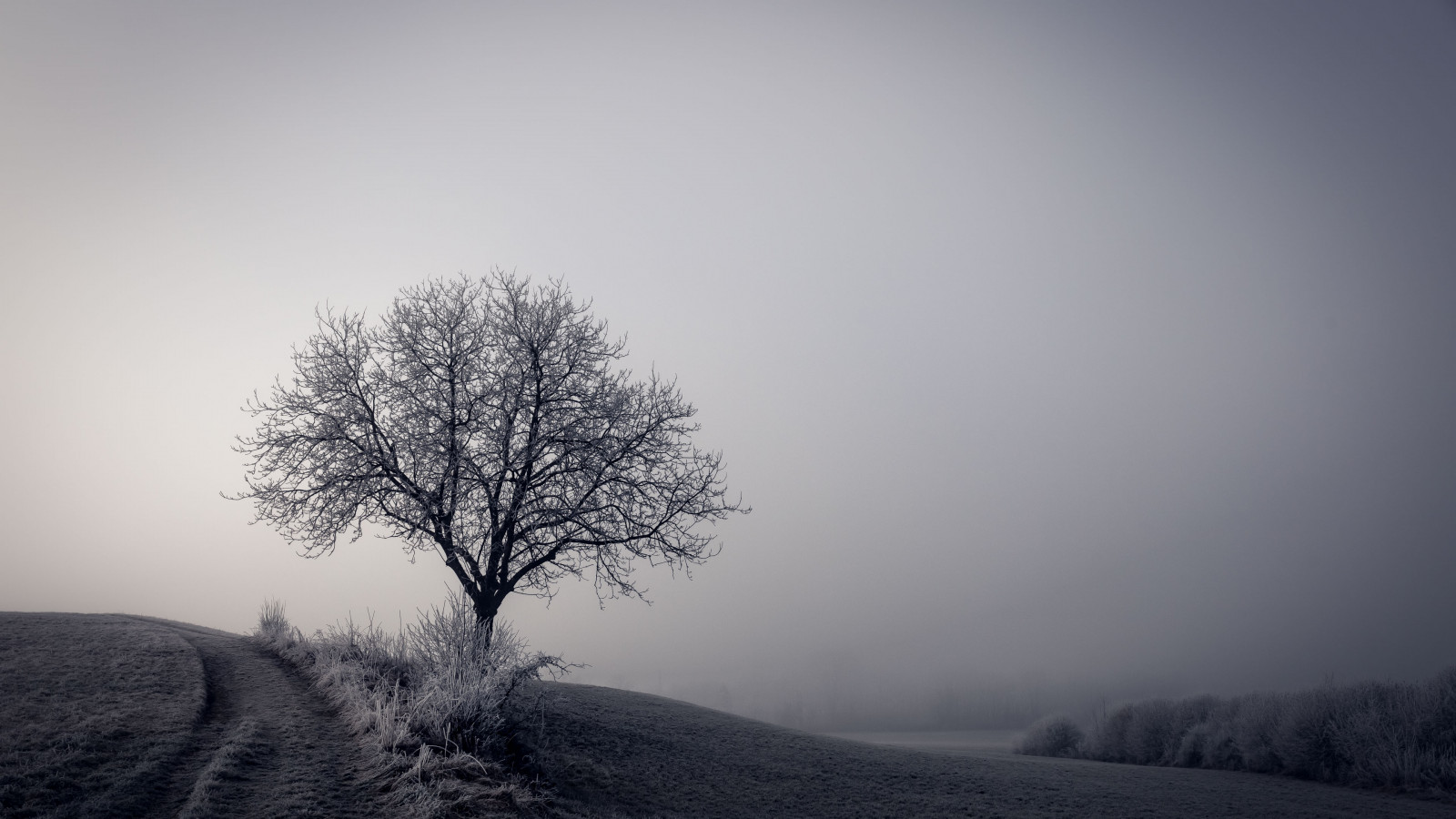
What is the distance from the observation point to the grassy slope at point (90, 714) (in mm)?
6832

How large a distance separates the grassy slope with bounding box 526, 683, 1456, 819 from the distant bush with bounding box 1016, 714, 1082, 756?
1005 cm

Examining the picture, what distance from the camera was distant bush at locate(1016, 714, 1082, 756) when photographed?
26.0 meters

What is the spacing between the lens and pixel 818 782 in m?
12.6

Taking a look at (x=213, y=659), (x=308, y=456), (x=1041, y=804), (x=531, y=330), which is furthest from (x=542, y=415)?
(x=1041, y=804)

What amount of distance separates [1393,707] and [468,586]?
71.2ft

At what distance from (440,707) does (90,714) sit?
14.5ft

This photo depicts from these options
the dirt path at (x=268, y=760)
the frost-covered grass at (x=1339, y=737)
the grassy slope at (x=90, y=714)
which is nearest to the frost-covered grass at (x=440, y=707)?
the dirt path at (x=268, y=760)

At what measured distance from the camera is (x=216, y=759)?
305 inches

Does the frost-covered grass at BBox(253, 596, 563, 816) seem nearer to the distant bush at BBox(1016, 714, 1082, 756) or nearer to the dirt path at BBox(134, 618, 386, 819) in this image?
the dirt path at BBox(134, 618, 386, 819)

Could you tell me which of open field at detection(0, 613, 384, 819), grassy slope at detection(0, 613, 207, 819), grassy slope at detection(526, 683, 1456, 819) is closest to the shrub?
grassy slope at detection(526, 683, 1456, 819)

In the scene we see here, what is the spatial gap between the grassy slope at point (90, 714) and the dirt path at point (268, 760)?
274 millimetres

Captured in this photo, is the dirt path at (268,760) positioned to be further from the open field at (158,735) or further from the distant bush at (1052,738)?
the distant bush at (1052,738)

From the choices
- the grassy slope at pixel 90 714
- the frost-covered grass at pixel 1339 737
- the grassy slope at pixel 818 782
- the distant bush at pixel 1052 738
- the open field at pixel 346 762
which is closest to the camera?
the grassy slope at pixel 90 714

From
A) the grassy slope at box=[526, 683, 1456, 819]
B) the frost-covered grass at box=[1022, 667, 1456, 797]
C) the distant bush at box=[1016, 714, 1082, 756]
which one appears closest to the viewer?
the grassy slope at box=[526, 683, 1456, 819]
